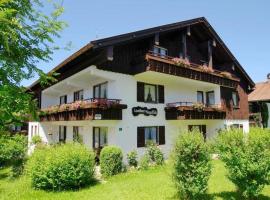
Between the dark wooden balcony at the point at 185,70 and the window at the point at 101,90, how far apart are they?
374 centimetres

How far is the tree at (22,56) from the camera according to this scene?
15.4 ft

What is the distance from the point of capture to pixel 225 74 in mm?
25109

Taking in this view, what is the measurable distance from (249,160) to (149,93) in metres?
12.7

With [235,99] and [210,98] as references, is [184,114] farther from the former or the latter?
[235,99]

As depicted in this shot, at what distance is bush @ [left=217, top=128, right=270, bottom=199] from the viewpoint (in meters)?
8.65

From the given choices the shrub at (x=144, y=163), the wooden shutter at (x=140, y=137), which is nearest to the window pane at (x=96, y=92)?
the wooden shutter at (x=140, y=137)

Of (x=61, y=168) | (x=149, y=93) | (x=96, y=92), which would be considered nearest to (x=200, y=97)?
(x=149, y=93)


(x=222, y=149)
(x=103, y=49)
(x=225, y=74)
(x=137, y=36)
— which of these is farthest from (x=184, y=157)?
(x=225, y=74)

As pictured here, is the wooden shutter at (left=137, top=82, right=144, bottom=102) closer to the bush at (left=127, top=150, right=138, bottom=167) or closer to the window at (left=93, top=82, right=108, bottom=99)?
the window at (left=93, top=82, right=108, bottom=99)

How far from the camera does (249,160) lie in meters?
8.74

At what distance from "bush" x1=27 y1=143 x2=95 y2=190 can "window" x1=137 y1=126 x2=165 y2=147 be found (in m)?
6.12

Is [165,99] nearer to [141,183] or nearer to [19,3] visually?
[141,183]

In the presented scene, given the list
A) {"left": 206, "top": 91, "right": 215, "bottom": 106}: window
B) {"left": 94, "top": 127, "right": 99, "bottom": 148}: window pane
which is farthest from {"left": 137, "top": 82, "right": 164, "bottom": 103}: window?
{"left": 206, "top": 91, "right": 215, "bottom": 106}: window

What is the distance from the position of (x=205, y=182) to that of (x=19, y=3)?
26.3ft
